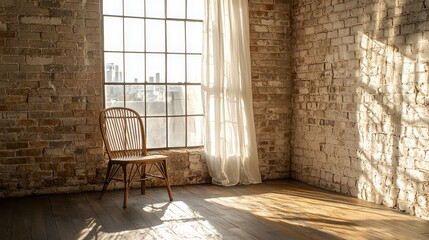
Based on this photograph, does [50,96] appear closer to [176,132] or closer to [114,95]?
[114,95]

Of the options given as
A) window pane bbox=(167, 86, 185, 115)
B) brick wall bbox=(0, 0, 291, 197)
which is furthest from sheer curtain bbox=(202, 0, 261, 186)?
brick wall bbox=(0, 0, 291, 197)

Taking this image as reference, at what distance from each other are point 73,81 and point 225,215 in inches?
92.8

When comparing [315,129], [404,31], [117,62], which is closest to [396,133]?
[404,31]

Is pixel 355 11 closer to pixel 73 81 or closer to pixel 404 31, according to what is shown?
pixel 404 31

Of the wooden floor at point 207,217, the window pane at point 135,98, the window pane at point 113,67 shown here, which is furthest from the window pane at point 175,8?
the wooden floor at point 207,217

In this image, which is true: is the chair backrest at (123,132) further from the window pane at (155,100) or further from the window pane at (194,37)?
the window pane at (194,37)

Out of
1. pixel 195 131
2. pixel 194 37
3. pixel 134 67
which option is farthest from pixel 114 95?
pixel 194 37

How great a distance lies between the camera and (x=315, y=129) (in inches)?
233

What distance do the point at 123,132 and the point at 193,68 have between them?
4.17 ft

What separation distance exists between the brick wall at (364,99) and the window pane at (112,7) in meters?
2.32

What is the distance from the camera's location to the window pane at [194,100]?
6.01 metres

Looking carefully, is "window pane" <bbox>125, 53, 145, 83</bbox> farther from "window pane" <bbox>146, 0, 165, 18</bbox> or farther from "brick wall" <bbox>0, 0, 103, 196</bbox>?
"window pane" <bbox>146, 0, 165, 18</bbox>

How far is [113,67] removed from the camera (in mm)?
5641

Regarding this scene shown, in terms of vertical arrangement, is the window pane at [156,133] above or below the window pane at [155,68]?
below
